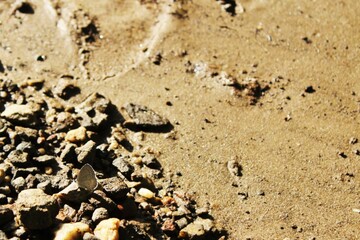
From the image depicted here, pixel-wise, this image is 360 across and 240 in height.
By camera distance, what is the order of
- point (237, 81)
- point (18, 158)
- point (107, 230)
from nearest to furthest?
point (107, 230) → point (18, 158) → point (237, 81)

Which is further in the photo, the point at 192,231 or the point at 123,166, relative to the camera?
the point at 123,166

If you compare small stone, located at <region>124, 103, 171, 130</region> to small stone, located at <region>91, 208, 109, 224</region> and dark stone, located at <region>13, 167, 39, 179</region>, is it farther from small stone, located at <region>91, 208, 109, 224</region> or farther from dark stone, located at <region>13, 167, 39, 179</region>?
small stone, located at <region>91, 208, 109, 224</region>

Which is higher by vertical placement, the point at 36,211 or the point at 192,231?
the point at 36,211

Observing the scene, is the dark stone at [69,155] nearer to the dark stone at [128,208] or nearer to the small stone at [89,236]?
the dark stone at [128,208]

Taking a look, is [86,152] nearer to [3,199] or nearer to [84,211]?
[84,211]

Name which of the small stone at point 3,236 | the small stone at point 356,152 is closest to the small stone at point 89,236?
the small stone at point 3,236

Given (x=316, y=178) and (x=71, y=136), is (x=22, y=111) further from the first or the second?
(x=316, y=178)

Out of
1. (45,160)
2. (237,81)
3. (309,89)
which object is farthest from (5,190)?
(309,89)
